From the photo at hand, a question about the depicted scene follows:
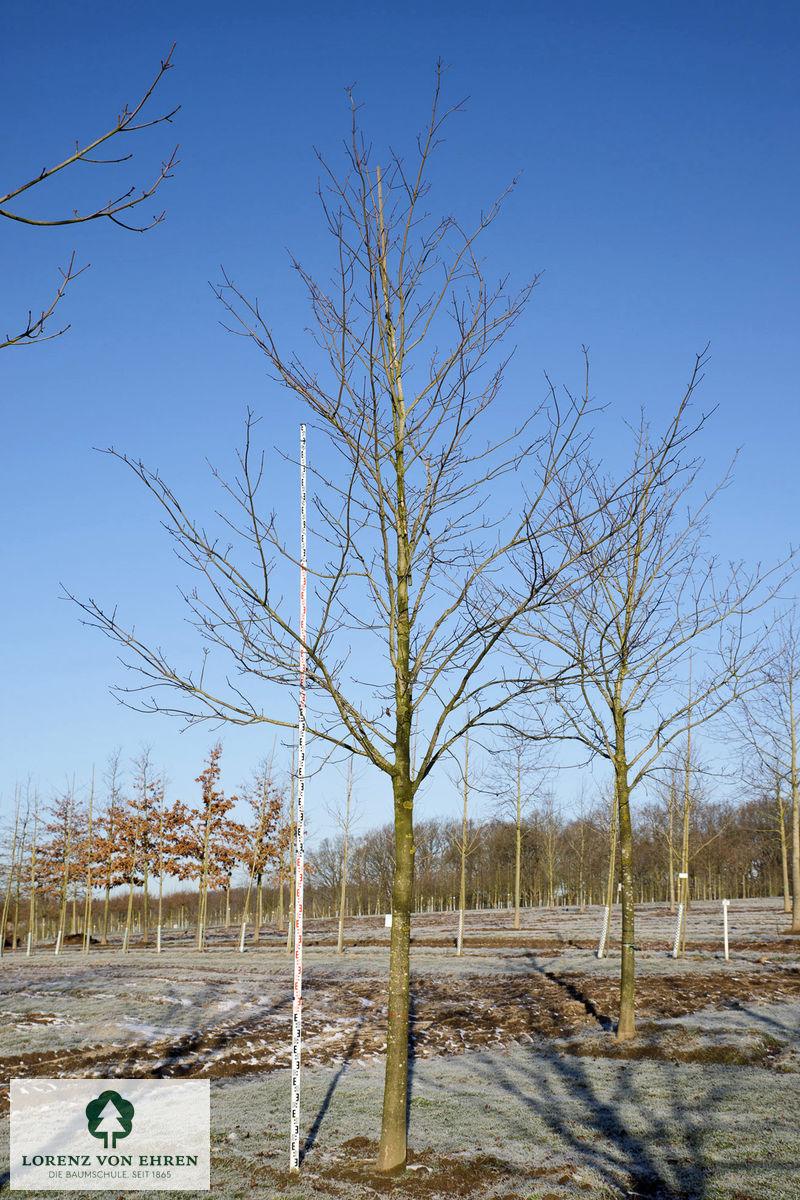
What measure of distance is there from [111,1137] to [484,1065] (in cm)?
491

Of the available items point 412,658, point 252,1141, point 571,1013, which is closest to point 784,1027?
point 571,1013

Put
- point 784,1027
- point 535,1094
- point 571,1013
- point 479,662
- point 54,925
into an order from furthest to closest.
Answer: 1. point 54,925
2. point 571,1013
3. point 784,1027
4. point 535,1094
5. point 479,662

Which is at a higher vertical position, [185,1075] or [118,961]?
[185,1075]

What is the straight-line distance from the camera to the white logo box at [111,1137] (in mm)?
6652

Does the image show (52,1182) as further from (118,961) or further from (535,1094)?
(118,961)

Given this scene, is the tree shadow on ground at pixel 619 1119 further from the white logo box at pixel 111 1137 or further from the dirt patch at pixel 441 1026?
the white logo box at pixel 111 1137

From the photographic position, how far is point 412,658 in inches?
283

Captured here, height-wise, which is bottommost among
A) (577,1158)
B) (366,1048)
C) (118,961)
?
(118,961)

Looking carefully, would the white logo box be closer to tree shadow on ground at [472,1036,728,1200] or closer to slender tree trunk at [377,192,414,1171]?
slender tree trunk at [377,192,414,1171]

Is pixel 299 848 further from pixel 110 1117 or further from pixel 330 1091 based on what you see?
pixel 330 1091

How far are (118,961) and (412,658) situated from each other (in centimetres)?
2555

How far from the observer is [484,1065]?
10625 mm

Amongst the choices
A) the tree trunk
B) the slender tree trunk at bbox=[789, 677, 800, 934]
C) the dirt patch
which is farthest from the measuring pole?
the slender tree trunk at bbox=[789, 677, 800, 934]

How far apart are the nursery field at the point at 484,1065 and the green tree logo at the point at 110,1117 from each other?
84cm
